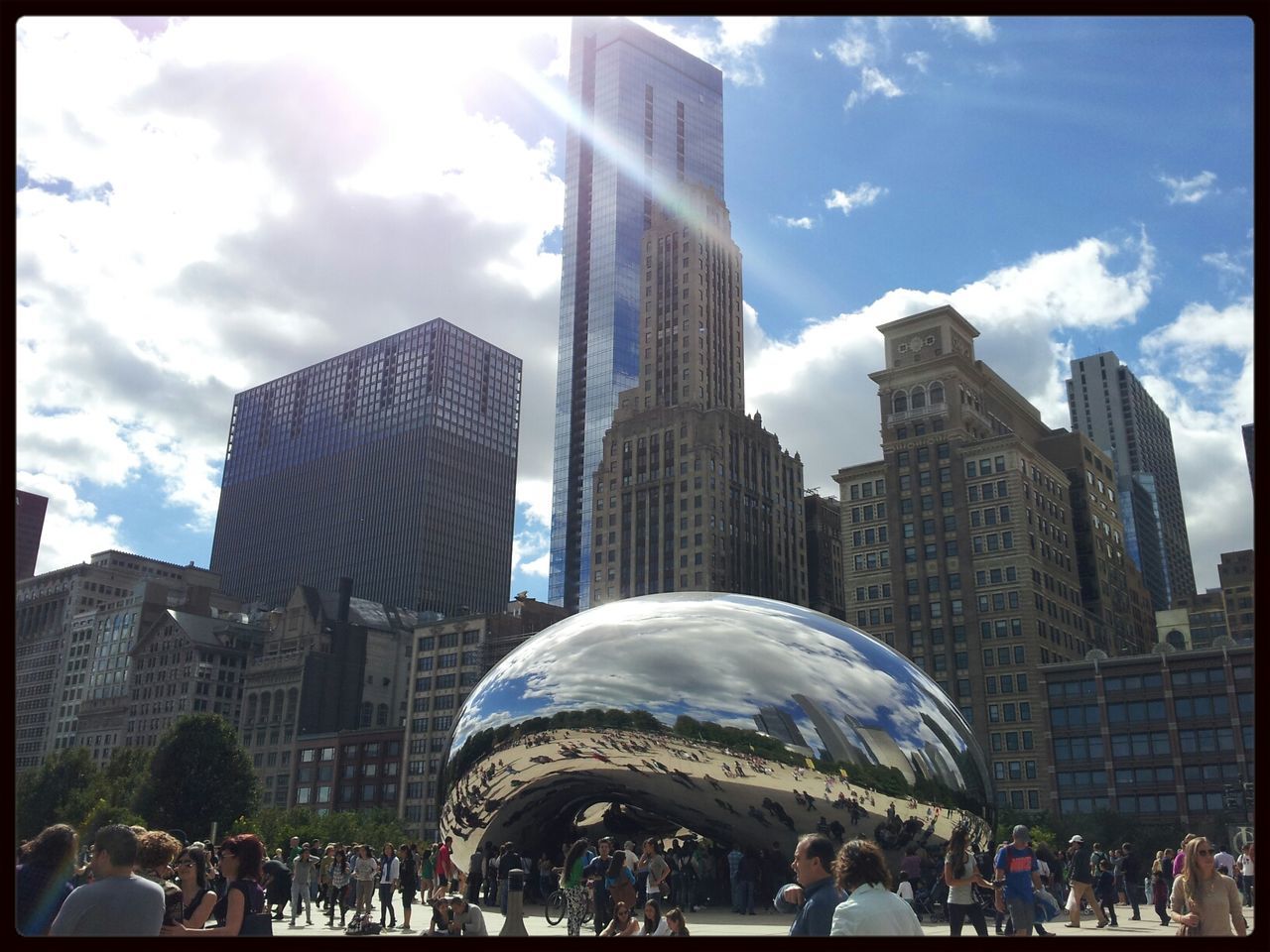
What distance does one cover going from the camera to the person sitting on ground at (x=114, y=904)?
5.38 m

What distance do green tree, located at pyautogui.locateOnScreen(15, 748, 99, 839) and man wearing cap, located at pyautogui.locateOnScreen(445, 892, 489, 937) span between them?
68.7 metres

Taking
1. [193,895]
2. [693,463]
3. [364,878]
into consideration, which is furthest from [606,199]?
[193,895]

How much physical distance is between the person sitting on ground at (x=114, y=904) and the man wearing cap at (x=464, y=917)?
5.16m

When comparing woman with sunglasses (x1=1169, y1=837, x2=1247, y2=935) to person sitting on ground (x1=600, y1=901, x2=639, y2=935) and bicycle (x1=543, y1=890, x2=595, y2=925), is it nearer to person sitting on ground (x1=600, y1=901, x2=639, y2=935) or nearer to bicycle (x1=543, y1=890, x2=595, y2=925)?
person sitting on ground (x1=600, y1=901, x2=639, y2=935)

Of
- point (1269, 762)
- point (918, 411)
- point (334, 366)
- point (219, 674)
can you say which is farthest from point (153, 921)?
point (334, 366)

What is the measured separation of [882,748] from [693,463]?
112 metres

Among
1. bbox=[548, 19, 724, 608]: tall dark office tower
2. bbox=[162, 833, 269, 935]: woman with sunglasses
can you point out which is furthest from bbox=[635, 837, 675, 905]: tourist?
bbox=[548, 19, 724, 608]: tall dark office tower

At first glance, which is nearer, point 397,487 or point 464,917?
point 464,917

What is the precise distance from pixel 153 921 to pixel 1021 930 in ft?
31.8

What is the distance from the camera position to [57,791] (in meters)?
73.8

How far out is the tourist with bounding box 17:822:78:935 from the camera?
270 inches

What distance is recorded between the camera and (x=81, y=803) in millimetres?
70312

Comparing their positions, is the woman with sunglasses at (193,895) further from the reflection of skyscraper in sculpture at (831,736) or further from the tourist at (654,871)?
the reflection of skyscraper in sculpture at (831,736)

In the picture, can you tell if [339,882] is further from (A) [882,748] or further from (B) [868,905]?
(B) [868,905]
